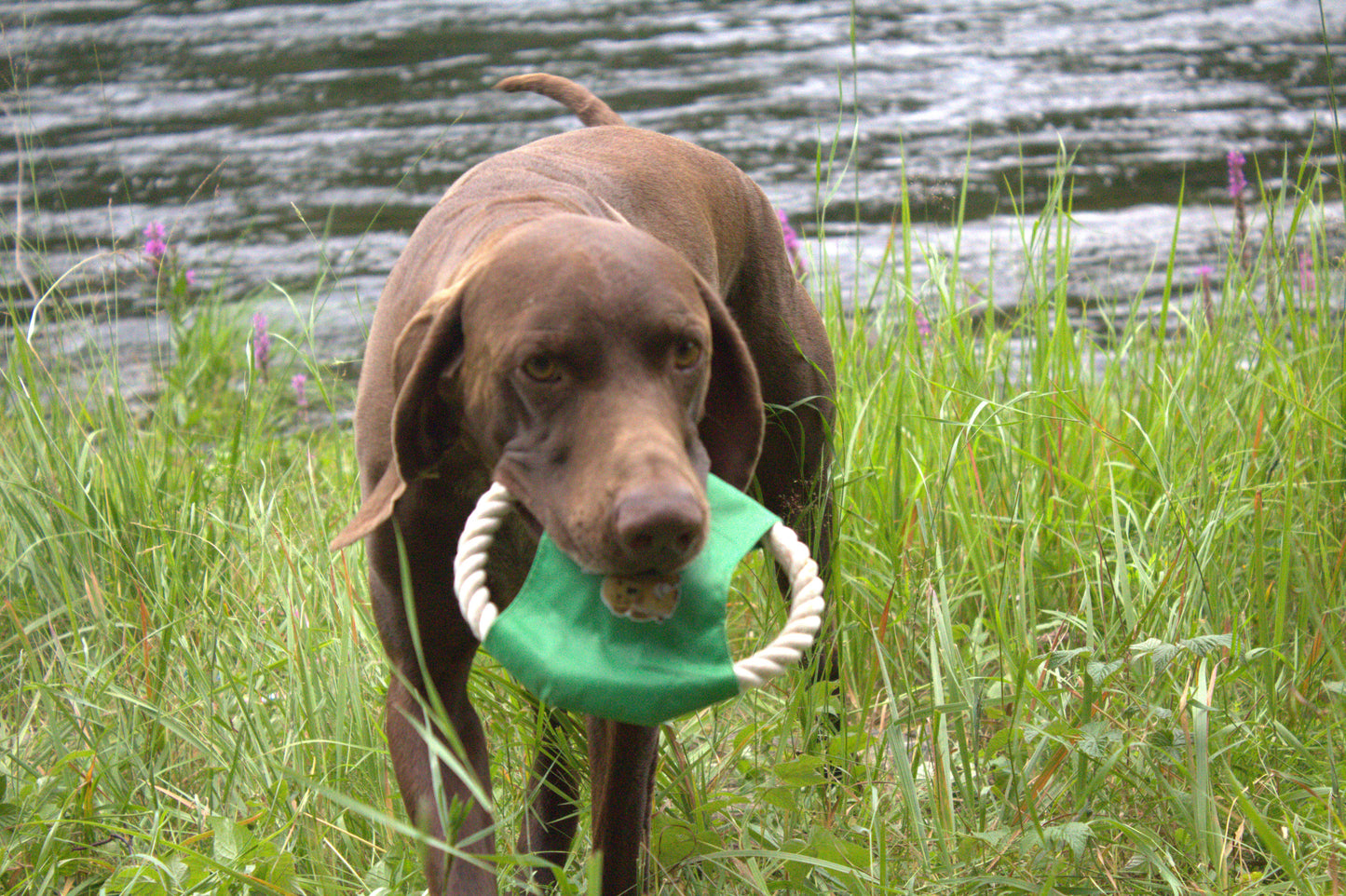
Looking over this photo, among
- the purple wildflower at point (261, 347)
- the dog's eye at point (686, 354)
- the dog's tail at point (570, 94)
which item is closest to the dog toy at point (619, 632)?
the dog's eye at point (686, 354)

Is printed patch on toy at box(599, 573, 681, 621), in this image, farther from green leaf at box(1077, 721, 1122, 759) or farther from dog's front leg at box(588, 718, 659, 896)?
green leaf at box(1077, 721, 1122, 759)

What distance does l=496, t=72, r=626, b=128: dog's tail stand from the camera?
3.46 meters

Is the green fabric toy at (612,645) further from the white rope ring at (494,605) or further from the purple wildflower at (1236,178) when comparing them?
the purple wildflower at (1236,178)

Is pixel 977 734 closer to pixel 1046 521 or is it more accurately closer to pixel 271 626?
pixel 1046 521

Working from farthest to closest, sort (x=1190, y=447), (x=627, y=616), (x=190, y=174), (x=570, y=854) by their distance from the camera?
(x=190, y=174) < (x=1190, y=447) < (x=570, y=854) < (x=627, y=616)

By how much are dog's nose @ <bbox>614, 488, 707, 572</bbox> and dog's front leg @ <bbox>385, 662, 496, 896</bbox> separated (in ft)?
2.09

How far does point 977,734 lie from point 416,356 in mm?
1156

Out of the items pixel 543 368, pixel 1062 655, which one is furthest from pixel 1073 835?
pixel 543 368

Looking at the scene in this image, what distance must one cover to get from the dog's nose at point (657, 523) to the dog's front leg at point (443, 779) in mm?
638

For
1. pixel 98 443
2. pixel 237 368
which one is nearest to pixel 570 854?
pixel 98 443

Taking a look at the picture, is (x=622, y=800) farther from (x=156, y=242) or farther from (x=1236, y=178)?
(x=1236, y=178)

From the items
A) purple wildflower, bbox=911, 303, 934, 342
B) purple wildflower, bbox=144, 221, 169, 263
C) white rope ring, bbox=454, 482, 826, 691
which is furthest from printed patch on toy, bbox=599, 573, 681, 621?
purple wildflower, bbox=144, 221, 169, 263

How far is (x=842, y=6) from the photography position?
13773 millimetres

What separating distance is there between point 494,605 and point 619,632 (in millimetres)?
197
